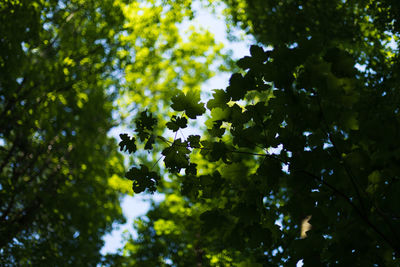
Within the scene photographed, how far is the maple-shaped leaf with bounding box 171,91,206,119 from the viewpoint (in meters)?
1.62

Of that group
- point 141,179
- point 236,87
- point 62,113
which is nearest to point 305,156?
point 236,87

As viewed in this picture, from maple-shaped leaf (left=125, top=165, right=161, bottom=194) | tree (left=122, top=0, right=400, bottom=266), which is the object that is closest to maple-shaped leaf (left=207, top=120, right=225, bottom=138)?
tree (left=122, top=0, right=400, bottom=266)

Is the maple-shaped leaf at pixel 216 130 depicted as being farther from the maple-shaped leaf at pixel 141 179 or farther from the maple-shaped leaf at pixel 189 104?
the maple-shaped leaf at pixel 141 179

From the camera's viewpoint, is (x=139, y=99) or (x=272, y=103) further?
(x=139, y=99)

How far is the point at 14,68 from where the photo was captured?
5.16 meters

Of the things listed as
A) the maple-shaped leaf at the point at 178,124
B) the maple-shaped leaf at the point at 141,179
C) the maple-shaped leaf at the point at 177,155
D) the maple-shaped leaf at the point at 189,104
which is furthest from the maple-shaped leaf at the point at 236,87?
the maple-shaped leaf at the point at 141,179

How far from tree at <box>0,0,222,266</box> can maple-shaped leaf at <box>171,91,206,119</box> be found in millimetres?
4157

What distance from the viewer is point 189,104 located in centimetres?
162

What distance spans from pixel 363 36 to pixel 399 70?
140cm

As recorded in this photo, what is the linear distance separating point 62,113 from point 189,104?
19.8ft

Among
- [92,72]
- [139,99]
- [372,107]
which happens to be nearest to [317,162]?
[372,107]

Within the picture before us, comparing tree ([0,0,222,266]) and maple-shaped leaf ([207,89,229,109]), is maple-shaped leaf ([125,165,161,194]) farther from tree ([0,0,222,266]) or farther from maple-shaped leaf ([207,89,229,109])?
tree ([0,0,222,266])

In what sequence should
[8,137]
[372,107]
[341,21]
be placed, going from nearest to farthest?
1. [372,107]
2. [341,21]
3. [8,137]

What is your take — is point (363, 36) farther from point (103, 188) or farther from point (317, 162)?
point (103, 188)
